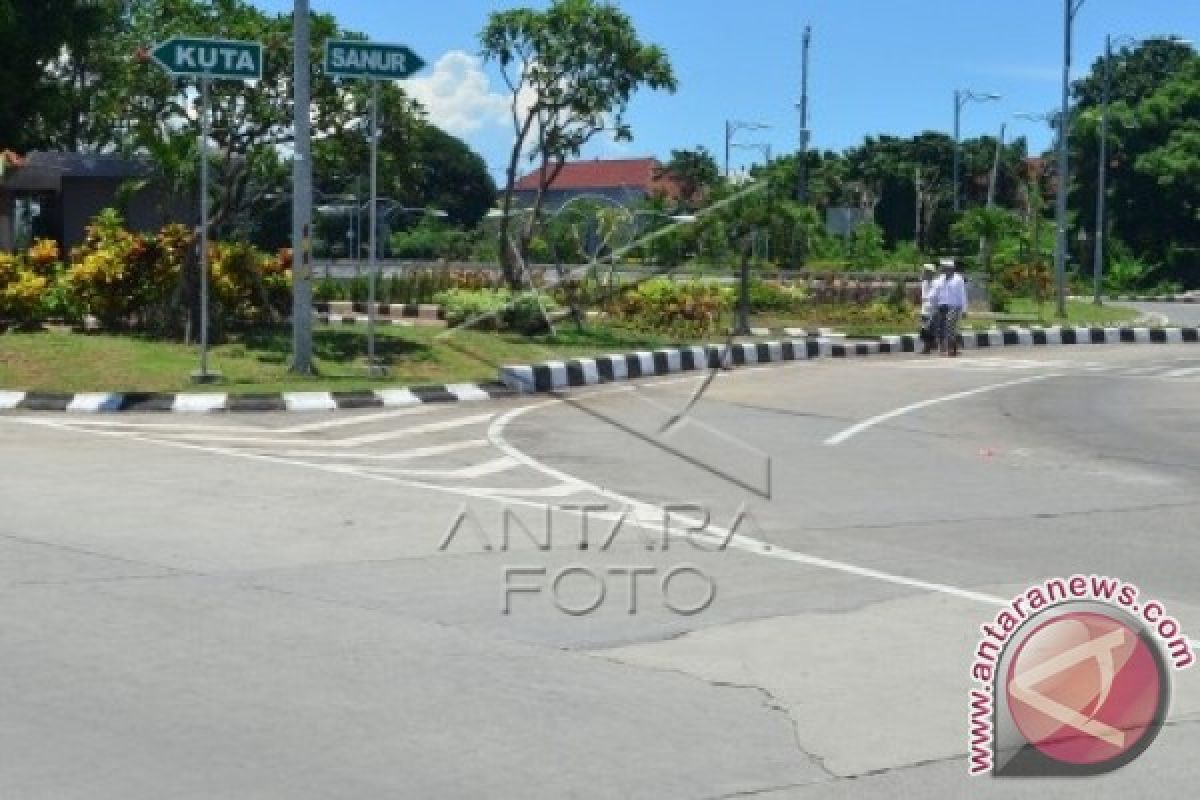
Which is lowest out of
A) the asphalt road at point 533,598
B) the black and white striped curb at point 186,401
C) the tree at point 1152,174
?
the asphalt road at point 533,598

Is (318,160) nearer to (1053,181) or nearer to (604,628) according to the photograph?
(604,628)

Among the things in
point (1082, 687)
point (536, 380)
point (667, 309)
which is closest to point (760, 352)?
point (667, 309)

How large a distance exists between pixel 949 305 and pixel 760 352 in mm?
3953

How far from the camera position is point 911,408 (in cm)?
1900

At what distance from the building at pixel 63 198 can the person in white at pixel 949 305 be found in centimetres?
1409

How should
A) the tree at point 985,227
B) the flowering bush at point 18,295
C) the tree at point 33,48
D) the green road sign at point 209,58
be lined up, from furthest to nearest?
the tree at point 985,227, the tree at point 33,48, the flowering bush at point 18,295, the green road sign at point 209,58

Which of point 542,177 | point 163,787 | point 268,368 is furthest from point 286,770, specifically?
point 542,177

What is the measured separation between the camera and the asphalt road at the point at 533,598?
5566 mm

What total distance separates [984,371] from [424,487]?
600 inches

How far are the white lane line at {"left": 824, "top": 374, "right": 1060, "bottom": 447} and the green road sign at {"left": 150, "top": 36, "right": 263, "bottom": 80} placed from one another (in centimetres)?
749

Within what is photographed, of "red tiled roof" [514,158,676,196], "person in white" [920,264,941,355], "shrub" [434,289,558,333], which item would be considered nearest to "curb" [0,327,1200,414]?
"person in white" [920,264,941,355]

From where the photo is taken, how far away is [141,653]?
22.5 ft

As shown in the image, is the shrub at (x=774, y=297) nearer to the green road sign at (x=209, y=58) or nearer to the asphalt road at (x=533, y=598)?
the green road sign at (x=209, y=58)

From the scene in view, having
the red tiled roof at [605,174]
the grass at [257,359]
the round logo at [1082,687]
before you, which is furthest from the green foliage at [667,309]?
the red tiled roof at [605,174]
